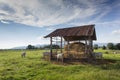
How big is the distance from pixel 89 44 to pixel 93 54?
164cm

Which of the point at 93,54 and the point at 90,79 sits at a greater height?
the point at 93,54

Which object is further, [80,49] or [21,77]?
[80,49]

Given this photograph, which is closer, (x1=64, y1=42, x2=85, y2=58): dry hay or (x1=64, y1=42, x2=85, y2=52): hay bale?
(x1=64, y1=42, x2=85, y2=58): dry hay

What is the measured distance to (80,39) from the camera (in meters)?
27.1

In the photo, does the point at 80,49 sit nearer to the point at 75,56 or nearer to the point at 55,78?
the point at 75,56

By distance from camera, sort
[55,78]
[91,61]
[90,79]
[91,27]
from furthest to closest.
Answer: [91,27], [91,61], [55,78], [90,79]

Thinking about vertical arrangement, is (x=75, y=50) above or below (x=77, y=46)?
below

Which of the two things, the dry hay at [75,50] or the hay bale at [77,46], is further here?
the hay bale at [77,46]

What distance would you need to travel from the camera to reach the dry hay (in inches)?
922

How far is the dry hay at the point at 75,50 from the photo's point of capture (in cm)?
2343

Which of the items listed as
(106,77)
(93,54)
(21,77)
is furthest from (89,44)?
→ (21,77)

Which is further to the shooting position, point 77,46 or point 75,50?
point 77,46

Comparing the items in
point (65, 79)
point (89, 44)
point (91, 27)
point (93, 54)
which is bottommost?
point (65, 79)

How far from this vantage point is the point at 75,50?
2570cm
